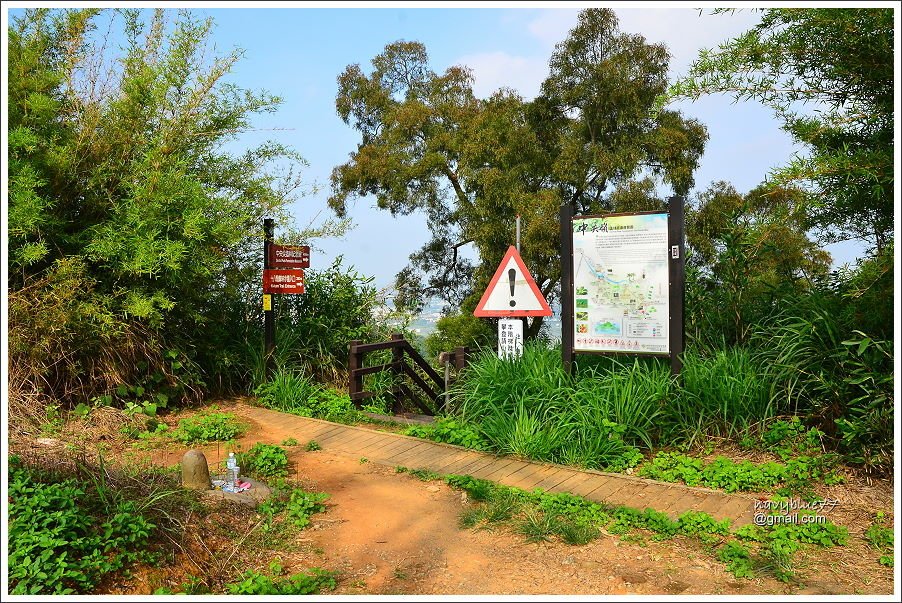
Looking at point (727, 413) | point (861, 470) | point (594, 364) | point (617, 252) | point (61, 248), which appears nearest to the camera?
point (861, 470)

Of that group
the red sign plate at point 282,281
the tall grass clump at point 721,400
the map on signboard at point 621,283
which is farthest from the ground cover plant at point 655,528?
the red sign plate at point 282,281

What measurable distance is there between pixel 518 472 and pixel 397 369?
3.77 metres

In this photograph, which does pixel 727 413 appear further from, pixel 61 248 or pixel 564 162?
pixel 564 162

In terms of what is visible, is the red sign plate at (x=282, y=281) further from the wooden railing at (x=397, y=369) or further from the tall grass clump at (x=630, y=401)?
the tall grass clump at (x=630, y=401)

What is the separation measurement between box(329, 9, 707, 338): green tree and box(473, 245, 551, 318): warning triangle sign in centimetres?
884

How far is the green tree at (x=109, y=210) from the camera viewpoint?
677cm

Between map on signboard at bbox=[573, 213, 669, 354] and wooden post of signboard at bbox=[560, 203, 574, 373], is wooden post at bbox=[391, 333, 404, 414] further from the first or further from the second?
map on signboard at bbox=[573, 213, 669, 354]

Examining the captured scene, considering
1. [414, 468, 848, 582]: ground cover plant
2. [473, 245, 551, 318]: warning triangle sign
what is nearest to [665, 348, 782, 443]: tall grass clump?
[414, 468, 848, 582]: ground cover plant

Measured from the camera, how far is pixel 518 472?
5.25 meters

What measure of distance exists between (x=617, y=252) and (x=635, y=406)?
1.44 m

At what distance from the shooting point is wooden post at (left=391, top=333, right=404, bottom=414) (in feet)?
28.0

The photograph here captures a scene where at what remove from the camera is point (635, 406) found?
223 inches

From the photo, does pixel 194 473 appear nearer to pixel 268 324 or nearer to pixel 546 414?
pixel 546 414

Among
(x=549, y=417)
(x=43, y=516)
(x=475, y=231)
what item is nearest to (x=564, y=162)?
(x=475, y=231)
